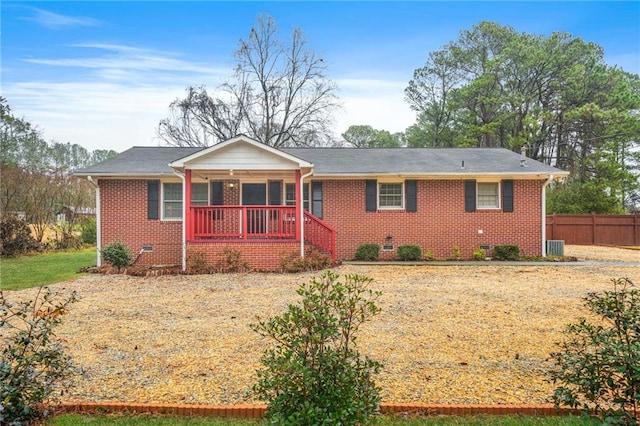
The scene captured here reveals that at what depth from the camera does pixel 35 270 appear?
36.7ft

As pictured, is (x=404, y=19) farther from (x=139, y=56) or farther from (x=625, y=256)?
(x=625, y=256)

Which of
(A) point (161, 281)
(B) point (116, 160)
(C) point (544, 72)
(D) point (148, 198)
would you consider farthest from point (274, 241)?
(C) point (544, 72)

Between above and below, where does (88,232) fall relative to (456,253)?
above

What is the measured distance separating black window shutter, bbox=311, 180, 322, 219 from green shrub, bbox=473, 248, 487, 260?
575 cm

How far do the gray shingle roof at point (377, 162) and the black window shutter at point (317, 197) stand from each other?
549 millimetres

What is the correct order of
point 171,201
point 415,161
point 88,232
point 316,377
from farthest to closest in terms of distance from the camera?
point 88,232 → point 415,161 → point 171,201 → point 316,377

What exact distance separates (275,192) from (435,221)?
5.95 meters

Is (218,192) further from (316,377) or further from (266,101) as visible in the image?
(266,101)

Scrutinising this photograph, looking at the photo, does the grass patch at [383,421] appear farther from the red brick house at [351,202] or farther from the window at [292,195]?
the window at [292,195]

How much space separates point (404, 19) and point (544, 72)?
18.1 m

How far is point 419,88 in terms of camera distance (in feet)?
110

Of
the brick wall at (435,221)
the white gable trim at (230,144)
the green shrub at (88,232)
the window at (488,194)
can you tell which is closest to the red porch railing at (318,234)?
the brick wall at (435,221)

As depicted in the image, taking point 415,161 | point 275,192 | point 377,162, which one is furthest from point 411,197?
point 275,192

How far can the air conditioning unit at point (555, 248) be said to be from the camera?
553 inches
